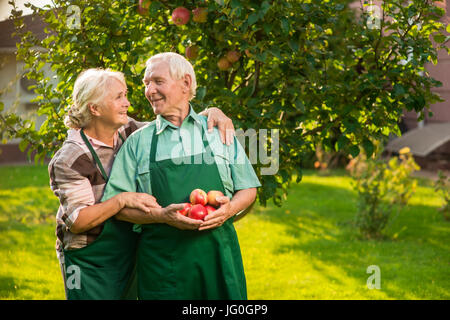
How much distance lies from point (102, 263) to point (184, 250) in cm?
37

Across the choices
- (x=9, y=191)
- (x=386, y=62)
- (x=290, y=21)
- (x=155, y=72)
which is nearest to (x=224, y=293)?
(x=155, y=72)

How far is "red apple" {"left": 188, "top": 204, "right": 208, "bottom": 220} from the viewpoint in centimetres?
193

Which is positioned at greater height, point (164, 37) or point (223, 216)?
point (164, 37)

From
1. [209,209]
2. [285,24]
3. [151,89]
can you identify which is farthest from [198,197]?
[285,24]

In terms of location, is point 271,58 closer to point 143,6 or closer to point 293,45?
point 293,45

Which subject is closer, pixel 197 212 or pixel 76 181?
pixel 197 212

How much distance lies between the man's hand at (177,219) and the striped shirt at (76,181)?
0.34 m

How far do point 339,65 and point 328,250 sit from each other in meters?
2.66

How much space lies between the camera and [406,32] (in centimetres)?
284

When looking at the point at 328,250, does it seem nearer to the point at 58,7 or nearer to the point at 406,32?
the point at 406,32

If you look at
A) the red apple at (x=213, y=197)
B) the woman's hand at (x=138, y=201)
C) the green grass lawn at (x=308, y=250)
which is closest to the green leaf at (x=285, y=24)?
the red apple at (x=213, y=197)

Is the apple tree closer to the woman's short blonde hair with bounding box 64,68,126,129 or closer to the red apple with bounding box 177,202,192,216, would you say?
the woman's short blonde hair with bounding box 64,68,126,129

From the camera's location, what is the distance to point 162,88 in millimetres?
→ 2078

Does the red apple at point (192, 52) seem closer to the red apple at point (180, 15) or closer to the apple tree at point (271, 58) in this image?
the apple tree at point (271, 58)
